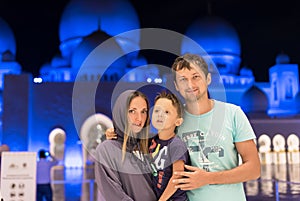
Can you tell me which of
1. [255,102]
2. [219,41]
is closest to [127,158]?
[255,102]

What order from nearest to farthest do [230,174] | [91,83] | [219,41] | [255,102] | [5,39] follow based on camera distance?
[230,174] → [91,83] → [255,102] → [5,39] → [219,41]

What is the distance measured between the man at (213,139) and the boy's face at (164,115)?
0.27 ft

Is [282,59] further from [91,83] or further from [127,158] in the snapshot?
[127,158]

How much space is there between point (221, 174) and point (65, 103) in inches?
437

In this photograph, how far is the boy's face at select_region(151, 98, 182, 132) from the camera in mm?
1541

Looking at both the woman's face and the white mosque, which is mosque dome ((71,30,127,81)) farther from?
the woman's face

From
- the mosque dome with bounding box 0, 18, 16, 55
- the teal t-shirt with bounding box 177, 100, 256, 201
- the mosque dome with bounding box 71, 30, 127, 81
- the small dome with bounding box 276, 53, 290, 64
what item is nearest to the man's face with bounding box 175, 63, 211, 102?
the teal t-shirt with bounding box 177, 100, 256, 201

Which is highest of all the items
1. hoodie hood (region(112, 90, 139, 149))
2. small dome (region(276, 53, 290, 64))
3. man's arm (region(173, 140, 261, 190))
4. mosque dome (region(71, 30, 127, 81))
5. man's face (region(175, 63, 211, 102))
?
small dome (region(276, 53, 290, 64))

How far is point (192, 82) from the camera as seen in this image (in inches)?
61.1

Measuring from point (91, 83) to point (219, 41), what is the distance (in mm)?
9472

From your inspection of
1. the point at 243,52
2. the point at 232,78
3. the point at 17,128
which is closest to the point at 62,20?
the point at 17,128

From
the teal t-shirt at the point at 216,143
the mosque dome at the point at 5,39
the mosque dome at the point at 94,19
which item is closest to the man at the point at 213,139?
the teal t-shirt at the point at 216,143

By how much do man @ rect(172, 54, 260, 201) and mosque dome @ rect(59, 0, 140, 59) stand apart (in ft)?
48.6

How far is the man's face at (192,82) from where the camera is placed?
5.08ft
